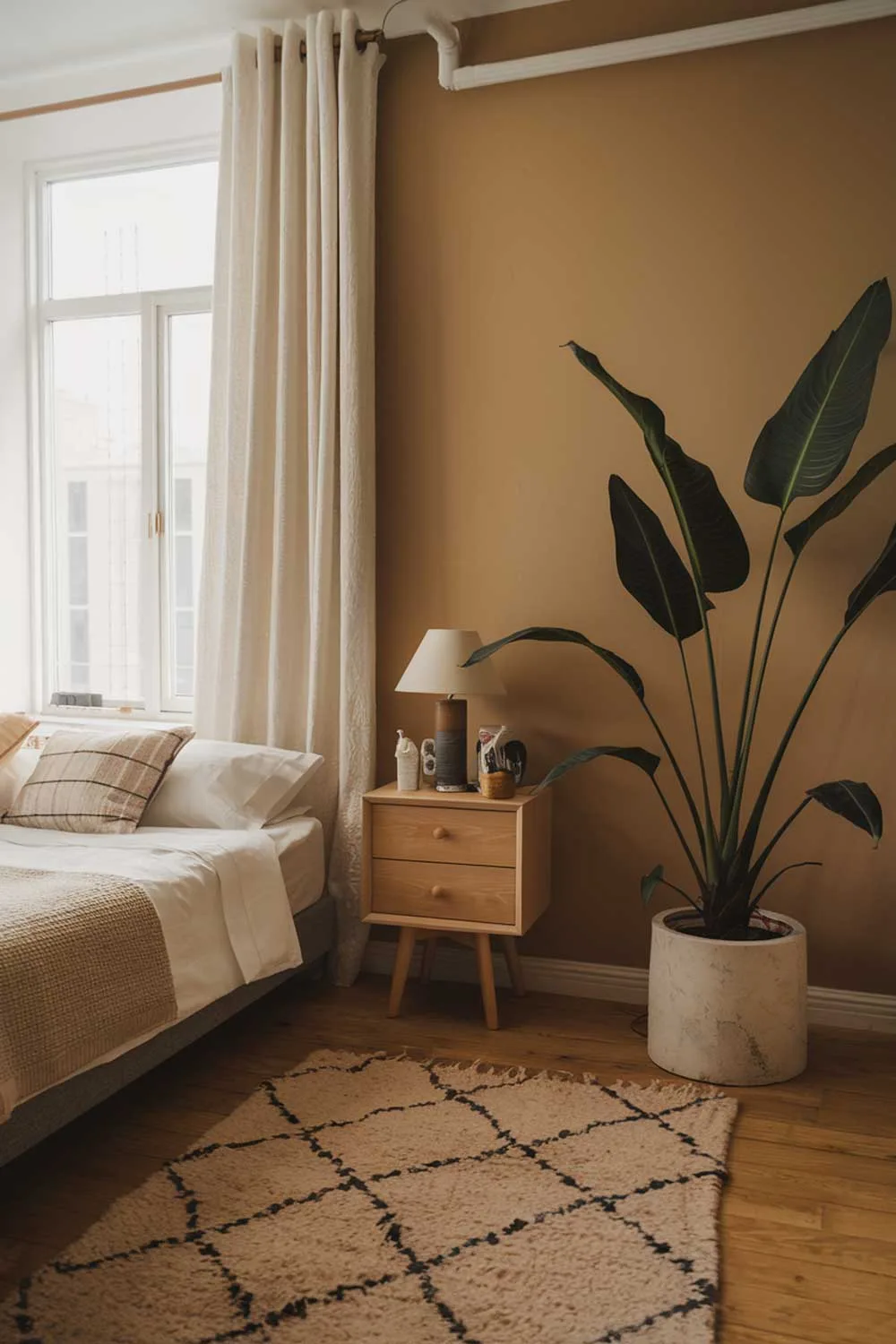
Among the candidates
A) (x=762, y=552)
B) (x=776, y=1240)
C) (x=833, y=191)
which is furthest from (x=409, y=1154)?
(x=833, y=191)

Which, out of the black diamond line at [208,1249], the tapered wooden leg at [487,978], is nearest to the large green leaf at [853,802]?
the tapered wooden leg at [487,978]

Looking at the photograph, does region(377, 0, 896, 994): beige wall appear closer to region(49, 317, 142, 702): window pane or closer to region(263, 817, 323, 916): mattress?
region(263, 817, 323, 916): mattress

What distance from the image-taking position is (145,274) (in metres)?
3.86

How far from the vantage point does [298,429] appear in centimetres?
334

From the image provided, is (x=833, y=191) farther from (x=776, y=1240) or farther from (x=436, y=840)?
(x=776, y=1240)

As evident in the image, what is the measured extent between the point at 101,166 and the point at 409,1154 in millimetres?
3307

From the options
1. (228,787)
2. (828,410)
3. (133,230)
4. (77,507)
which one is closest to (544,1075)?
(228,787)

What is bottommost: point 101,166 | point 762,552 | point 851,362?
point 762,552

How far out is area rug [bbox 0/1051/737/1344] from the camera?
1.68 m

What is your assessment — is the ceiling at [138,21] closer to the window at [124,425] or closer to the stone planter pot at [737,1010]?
the window at [124,425]

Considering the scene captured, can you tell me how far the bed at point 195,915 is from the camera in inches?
84.7

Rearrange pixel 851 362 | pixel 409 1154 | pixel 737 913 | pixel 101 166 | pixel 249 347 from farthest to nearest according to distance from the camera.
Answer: pixel 101 166 < pixel 249 347 < pixel 737 913 < pixel 851 362 < pixel 409 1154

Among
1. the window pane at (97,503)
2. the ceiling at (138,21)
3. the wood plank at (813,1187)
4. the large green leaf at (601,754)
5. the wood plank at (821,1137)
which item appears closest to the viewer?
the wood plank at (813,1187)

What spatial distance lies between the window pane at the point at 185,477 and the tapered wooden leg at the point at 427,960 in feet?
4.05
